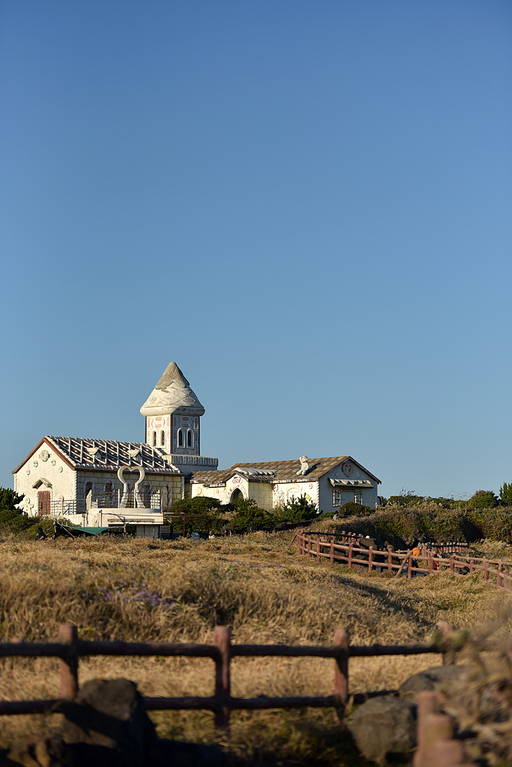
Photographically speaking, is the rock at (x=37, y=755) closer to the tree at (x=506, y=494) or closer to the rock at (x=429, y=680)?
the rock at (x=429, y=680)

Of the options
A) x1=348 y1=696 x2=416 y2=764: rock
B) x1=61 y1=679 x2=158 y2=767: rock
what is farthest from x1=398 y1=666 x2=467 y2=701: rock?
x1=61 y1=679 x2=158 y2=767: rock

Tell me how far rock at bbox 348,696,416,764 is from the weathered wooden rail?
0.40 meters

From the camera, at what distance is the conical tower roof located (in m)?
59.8

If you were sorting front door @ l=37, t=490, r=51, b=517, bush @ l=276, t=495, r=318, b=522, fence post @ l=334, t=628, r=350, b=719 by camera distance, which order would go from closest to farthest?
fence post @ l=334, t=628, r=350, b=719 → bush @ l=276, t=495, r=318, b=522 → front door @ l=37, t=490, r=51, b=517

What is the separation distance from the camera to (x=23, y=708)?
238 inches

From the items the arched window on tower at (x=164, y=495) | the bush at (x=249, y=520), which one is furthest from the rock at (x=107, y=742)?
the arched window on tower at (x=164, y=495)

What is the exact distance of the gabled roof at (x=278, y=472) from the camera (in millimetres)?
50625

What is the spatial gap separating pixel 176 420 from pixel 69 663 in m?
53.4

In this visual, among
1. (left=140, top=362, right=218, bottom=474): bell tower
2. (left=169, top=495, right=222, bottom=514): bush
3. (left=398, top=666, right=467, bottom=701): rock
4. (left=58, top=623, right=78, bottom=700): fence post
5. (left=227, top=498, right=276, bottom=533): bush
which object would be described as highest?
(left=140, top=362, right=218, bottom=474): bell tower

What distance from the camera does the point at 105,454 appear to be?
167 feet

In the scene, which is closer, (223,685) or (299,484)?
(223,685)

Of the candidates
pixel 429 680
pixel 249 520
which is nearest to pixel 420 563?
pixel 249 520

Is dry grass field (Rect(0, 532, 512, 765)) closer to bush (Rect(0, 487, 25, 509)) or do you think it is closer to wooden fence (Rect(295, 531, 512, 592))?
wooden fence (Rect(295, 531, 512, 592))

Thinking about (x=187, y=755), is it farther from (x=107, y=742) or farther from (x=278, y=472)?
(x=278, y=472)
